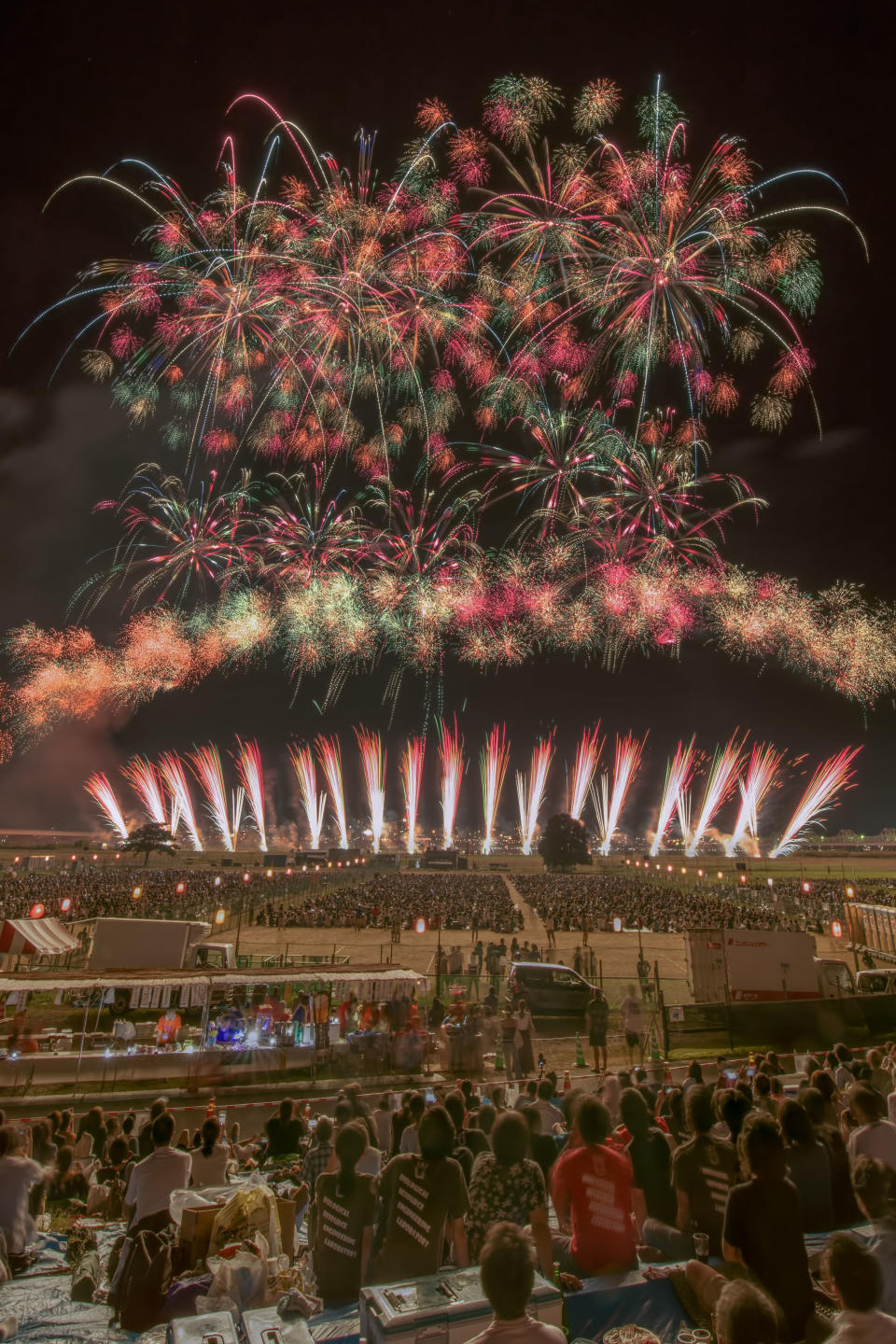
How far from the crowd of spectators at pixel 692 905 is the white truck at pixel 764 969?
255 inches

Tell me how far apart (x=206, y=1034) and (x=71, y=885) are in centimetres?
3553

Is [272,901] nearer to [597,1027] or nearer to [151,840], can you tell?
[151,840]

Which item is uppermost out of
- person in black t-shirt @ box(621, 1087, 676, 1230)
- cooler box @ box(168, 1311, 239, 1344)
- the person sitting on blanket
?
the person sitting on blanket

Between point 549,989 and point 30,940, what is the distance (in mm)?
14969

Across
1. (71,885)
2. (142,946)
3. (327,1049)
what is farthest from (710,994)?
(71,885)

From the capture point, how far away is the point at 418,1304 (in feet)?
9.65

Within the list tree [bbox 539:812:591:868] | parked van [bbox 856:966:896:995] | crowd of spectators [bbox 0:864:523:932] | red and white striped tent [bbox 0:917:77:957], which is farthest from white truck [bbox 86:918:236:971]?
tree [bbox 539:812:591:868]

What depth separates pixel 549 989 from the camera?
61.6 ft

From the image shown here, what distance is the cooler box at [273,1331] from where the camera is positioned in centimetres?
272

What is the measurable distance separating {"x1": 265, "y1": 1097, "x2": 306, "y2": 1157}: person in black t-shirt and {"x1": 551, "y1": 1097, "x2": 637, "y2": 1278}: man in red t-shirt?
4815 millimetres

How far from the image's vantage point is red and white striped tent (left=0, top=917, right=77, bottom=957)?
20953mm

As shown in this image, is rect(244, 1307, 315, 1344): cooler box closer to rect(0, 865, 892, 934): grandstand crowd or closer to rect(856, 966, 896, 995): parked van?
rect(856, 966, 896, 995): parked van

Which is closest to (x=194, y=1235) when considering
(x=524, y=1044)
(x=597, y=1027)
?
(x=524, y=1044)

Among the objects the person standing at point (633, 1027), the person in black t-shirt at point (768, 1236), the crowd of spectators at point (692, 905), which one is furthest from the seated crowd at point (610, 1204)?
the crowd of spectators at point (692, 905)
